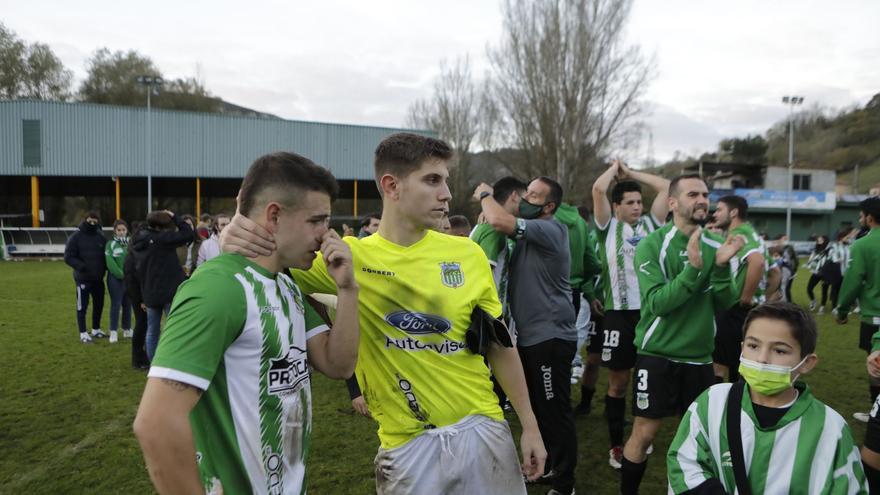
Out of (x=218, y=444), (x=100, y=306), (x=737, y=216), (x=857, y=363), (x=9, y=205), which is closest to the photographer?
(x=218, y=444)

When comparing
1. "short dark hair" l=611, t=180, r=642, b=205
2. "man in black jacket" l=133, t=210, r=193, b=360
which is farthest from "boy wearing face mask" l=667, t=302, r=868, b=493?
"man in black jacket" l=133, t=210, r=193, b=360

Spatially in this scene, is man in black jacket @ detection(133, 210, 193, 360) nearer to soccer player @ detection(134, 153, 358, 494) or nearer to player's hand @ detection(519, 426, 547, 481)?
soccer player @ detection(134, 153, 358, 494)

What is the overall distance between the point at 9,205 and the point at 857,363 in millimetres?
48642

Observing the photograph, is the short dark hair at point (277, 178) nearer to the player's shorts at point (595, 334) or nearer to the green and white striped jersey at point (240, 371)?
the green and white striped jersey at point (240, 371)

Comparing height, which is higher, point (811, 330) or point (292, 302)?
point (292, 302)

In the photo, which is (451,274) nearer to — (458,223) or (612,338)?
(612,338)

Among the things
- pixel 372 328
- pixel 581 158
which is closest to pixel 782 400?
pixel 372 328

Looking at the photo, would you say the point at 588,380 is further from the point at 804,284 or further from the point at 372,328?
the point at 804,284

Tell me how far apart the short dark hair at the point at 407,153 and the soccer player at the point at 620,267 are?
2.59 metres

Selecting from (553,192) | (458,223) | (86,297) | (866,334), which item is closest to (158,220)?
(86,297)

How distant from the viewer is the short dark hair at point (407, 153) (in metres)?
2.34

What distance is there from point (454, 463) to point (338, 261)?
3.09 ft

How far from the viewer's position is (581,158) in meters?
29.4

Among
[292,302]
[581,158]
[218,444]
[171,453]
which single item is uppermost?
[581,158]
